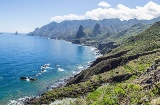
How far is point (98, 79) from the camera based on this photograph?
118 metres

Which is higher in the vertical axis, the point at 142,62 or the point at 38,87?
the point at 142,62

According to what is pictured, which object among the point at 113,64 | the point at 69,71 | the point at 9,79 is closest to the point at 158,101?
the point at 113,64

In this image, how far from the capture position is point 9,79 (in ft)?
521

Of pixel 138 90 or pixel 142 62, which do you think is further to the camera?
pixel 142 62

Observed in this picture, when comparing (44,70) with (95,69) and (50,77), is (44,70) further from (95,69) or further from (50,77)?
(95,69)

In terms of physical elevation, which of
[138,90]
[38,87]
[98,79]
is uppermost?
[138,90]

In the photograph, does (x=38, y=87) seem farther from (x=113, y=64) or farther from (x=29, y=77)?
(x=113, y=64)

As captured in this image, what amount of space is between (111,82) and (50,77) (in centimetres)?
6842

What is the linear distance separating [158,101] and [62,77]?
129074 millimetres

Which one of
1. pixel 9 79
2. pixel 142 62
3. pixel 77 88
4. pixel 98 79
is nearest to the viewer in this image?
pixel 77 88

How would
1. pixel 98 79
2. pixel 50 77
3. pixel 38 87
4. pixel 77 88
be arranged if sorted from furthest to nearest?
pixel 50 77 < pixel 38 87 < pixel 98 79 < pixel 77 88

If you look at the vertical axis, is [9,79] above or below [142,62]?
below

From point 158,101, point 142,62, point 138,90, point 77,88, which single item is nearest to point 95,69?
point 142,62

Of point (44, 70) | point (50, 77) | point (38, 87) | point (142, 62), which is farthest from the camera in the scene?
point (44, 70)
